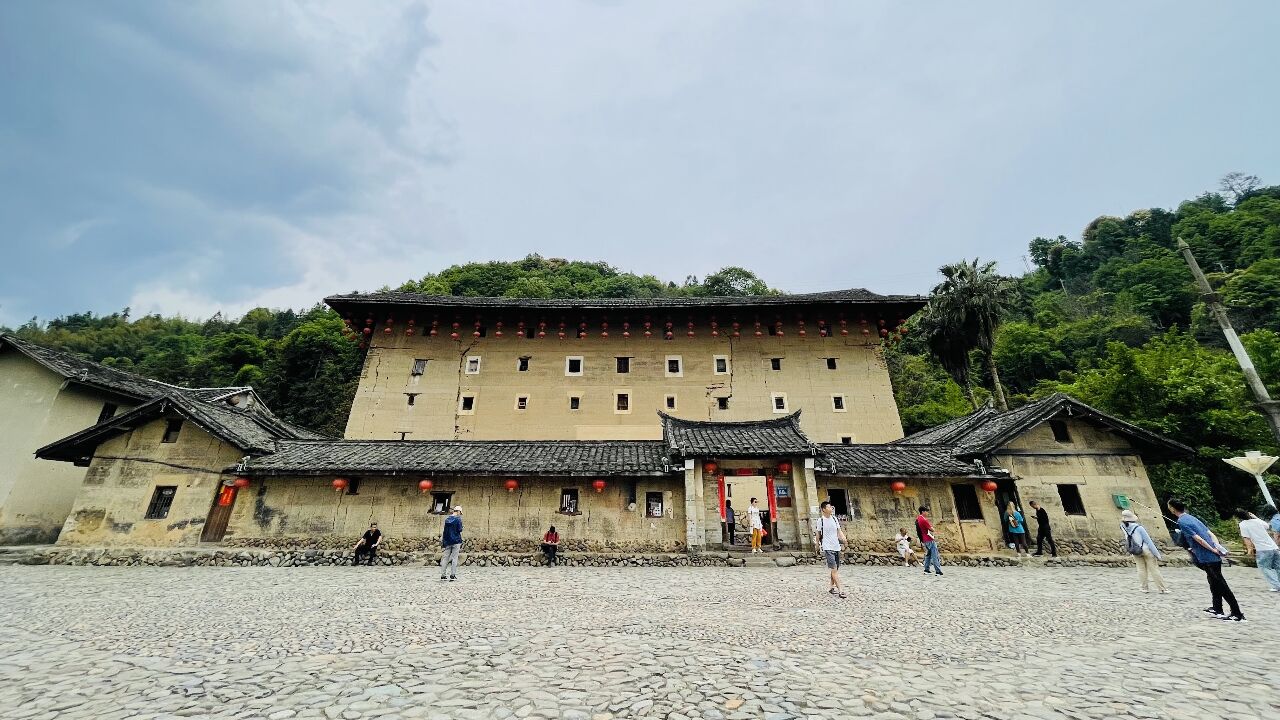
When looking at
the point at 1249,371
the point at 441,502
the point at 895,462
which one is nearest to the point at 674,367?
the point at 895,462

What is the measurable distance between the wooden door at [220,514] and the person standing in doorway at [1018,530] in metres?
24.7

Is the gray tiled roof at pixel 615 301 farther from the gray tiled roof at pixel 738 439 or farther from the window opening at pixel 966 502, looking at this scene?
the window opening at pixel 966 502

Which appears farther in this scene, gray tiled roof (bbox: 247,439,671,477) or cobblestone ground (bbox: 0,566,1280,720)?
gray tiled roof (bbox: 247,439,671,477)

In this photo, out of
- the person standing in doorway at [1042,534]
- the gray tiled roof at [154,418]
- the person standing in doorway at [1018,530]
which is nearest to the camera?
the person standing in doorway at [1042,534]

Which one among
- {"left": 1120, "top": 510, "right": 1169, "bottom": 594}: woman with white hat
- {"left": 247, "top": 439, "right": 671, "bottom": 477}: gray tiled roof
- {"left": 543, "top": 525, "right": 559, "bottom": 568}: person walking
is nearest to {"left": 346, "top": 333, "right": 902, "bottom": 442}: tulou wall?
{"left": 247, "top": 439, "right": 671, "bottom": 477}: gray tiled roof

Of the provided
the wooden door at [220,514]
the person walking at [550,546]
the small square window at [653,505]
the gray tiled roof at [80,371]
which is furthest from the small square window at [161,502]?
the small square window at [653,505]

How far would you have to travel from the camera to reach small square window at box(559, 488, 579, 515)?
50.5ft

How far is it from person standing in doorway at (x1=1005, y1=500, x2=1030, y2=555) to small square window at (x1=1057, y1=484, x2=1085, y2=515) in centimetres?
180

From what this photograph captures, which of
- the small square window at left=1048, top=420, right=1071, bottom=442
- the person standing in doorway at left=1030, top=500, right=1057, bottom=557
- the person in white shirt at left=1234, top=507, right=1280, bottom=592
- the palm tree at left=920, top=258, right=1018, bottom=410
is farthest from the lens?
the palm tree at left=920, top=258, right=1018, bottom=410

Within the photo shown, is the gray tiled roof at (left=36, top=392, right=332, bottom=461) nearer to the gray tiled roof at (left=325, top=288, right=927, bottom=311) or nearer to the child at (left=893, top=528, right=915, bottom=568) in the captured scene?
the gray tiled roof at (left=325, top=288, right=927, bottom=311)

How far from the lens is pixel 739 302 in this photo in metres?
24.8

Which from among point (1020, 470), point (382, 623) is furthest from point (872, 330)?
point (382, 623)

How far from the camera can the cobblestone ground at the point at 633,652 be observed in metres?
4.27

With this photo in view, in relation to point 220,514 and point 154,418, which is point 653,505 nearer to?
point 220,514
